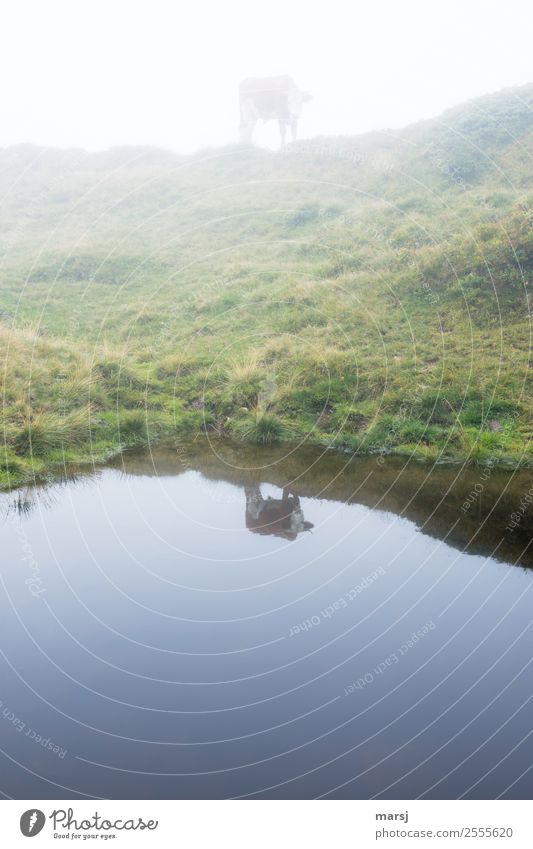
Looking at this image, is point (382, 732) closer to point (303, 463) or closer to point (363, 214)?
point (303, 463)

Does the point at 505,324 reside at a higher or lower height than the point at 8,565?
higher

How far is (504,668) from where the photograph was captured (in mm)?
5836

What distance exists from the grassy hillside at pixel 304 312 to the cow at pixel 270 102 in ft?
37.6

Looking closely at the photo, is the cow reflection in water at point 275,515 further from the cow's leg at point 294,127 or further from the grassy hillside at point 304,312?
the cow's leg at point 294,127

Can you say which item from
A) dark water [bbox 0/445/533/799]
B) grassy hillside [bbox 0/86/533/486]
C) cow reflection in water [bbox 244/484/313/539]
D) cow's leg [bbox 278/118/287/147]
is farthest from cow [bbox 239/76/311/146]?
dark water [bbox 0/445/533/799]

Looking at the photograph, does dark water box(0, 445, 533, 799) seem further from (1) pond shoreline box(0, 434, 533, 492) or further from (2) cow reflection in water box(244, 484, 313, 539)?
(1) pond shoreline box(0, 434, 533, 492)

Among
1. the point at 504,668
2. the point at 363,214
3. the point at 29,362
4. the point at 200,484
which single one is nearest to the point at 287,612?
the point at 504,668

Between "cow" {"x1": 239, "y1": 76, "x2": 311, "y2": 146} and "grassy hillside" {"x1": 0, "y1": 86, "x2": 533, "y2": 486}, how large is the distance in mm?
11448

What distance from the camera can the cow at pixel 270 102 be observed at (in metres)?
42.4

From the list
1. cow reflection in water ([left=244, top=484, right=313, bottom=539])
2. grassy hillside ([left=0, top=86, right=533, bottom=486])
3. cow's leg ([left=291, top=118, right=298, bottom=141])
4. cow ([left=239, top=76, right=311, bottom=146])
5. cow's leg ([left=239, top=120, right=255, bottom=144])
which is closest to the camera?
cow reflection in water ([left=244, top=484, right=313, bottom=539])

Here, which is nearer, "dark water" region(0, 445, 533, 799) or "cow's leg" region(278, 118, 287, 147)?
"dark water" region(0, 445, 533, 799)

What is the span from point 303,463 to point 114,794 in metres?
7.32

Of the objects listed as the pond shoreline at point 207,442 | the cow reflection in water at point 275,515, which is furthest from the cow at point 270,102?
the cow reflection in water at point 275,515

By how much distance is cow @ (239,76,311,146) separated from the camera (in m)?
42.4
